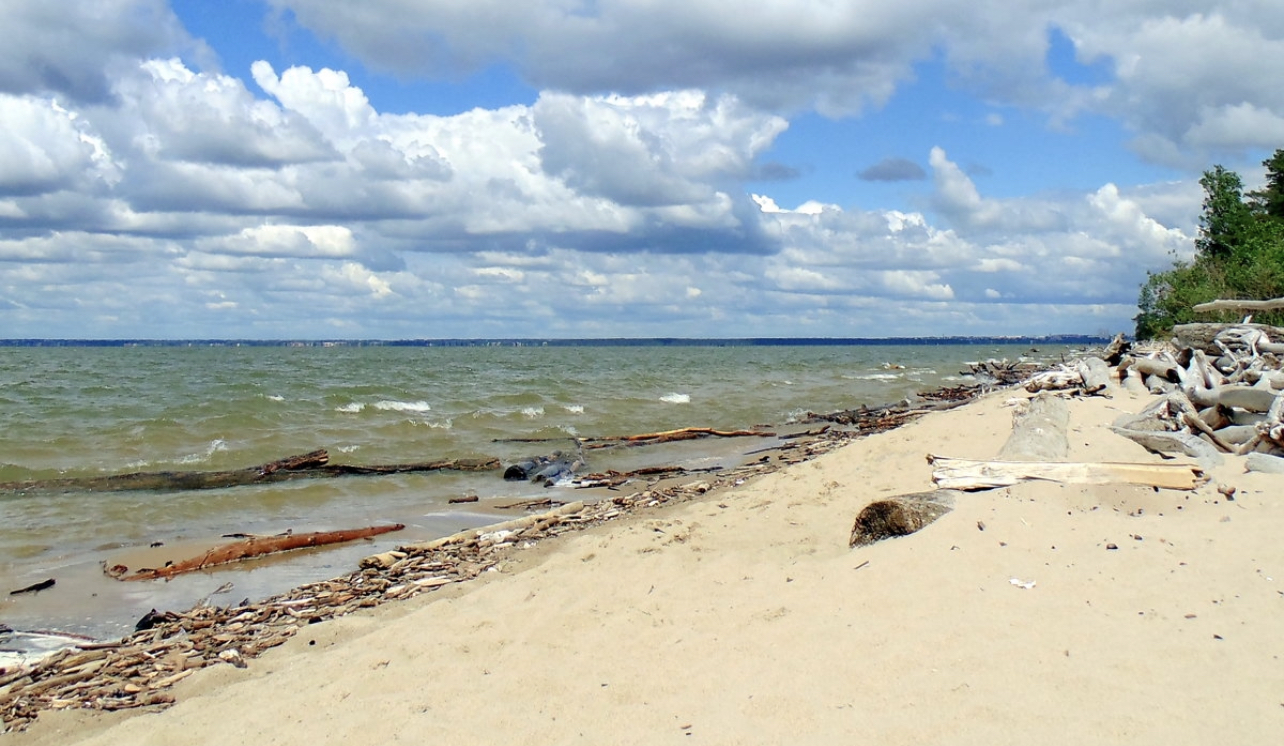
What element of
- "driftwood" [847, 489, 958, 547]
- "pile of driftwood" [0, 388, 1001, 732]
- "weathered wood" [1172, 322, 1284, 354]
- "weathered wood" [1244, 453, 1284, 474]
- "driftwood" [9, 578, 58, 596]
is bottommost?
"driftwood" [9, 578, 58, 596]

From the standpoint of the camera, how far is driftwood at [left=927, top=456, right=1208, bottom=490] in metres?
6.89

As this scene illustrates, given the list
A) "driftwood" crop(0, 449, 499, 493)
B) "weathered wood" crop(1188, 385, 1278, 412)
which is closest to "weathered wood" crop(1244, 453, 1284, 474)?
"weathered wood" crop(1188, 385, 1278, 412)

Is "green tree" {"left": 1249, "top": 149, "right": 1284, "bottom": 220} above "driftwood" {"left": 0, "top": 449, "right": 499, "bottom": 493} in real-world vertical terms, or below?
above

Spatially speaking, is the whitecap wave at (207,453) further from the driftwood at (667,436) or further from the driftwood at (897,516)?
the driftwood at (897,516)

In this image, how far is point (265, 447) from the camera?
19062mm

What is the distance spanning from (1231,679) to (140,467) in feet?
56.6

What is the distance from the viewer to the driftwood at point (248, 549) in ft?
30.3

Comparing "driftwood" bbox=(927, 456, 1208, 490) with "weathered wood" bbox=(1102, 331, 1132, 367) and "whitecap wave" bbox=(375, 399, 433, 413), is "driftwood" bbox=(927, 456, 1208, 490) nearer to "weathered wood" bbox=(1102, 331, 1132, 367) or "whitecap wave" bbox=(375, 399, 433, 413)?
"weathered wood" bbox=(1102, 331, 1132, 367)

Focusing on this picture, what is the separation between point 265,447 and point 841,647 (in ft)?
55.4

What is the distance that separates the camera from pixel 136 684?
19.5 feet

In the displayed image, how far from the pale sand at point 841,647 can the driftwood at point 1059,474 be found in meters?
0.14

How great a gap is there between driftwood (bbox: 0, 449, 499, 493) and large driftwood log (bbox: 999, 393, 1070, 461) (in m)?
9.60

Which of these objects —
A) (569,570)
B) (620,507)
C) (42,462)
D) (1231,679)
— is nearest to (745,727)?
(1231,679)

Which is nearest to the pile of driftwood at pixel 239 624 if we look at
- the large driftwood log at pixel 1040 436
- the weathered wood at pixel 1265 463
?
the large driftwood log at pixel 1040 436
